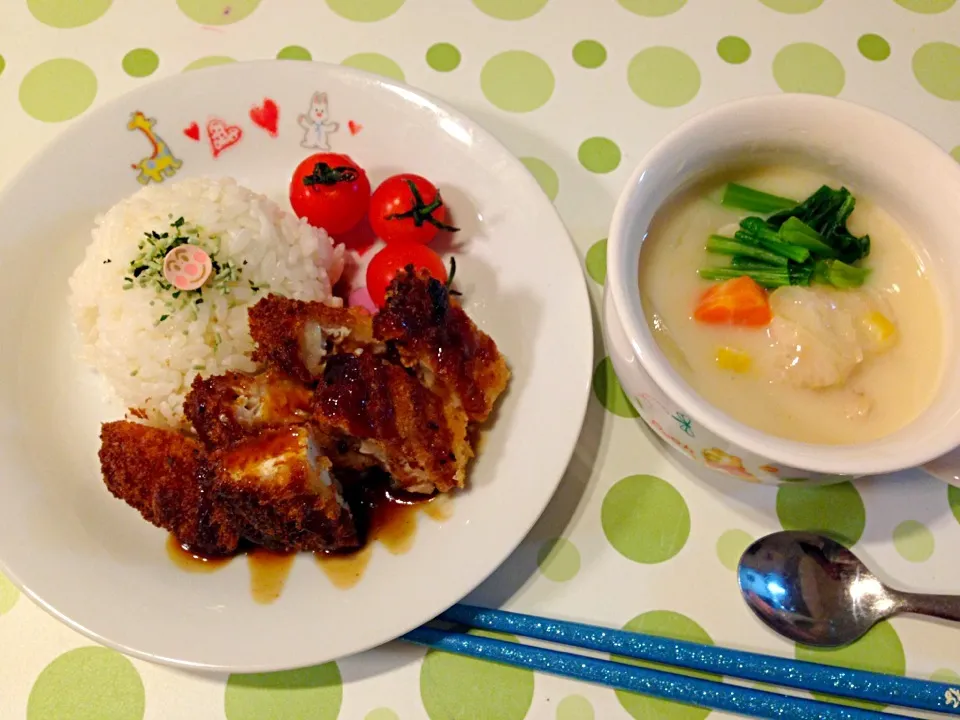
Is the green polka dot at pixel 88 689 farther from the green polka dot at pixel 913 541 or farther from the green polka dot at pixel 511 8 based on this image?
the green polka dot at pixel 511 8

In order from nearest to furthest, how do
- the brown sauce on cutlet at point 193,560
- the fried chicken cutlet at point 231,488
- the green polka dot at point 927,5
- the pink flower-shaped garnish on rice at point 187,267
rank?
1. the fried chicken cutlet at point 231,488
2. the brown sauce on cutlet at point 193,560
3. the pink flower-shaped garnish on rice at point 187,267
4. the green polka dot at point 927,5

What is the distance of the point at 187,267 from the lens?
5.77 feet

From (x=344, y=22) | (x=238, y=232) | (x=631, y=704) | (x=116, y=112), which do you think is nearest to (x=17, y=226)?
(x=116, y=112)

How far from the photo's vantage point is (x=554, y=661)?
1.48 meters

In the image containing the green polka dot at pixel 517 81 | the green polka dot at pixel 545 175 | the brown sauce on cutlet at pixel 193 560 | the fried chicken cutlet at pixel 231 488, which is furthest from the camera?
the green polka dot at pixel 517 81

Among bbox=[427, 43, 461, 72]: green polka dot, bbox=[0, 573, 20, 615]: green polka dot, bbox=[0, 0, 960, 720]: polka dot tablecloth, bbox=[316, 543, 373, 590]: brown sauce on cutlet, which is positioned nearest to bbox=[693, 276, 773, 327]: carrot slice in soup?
bbox=[0, 0, 960, 720]: polka dot tablecloth

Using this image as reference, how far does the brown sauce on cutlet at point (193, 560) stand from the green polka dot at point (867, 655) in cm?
126

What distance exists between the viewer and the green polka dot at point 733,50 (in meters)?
2.17

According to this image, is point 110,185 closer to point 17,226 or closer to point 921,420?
point 17,226

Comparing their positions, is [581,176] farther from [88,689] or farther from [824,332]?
[88,689]

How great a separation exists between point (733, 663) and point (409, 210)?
126 cm

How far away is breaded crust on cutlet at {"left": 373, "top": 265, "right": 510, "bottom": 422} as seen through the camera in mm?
1544

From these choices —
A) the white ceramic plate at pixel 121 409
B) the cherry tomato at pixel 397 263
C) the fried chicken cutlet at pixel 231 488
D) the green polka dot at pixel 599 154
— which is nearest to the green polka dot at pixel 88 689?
the white ceramic plate at pixel 121 409

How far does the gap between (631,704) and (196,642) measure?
903 millimetres
